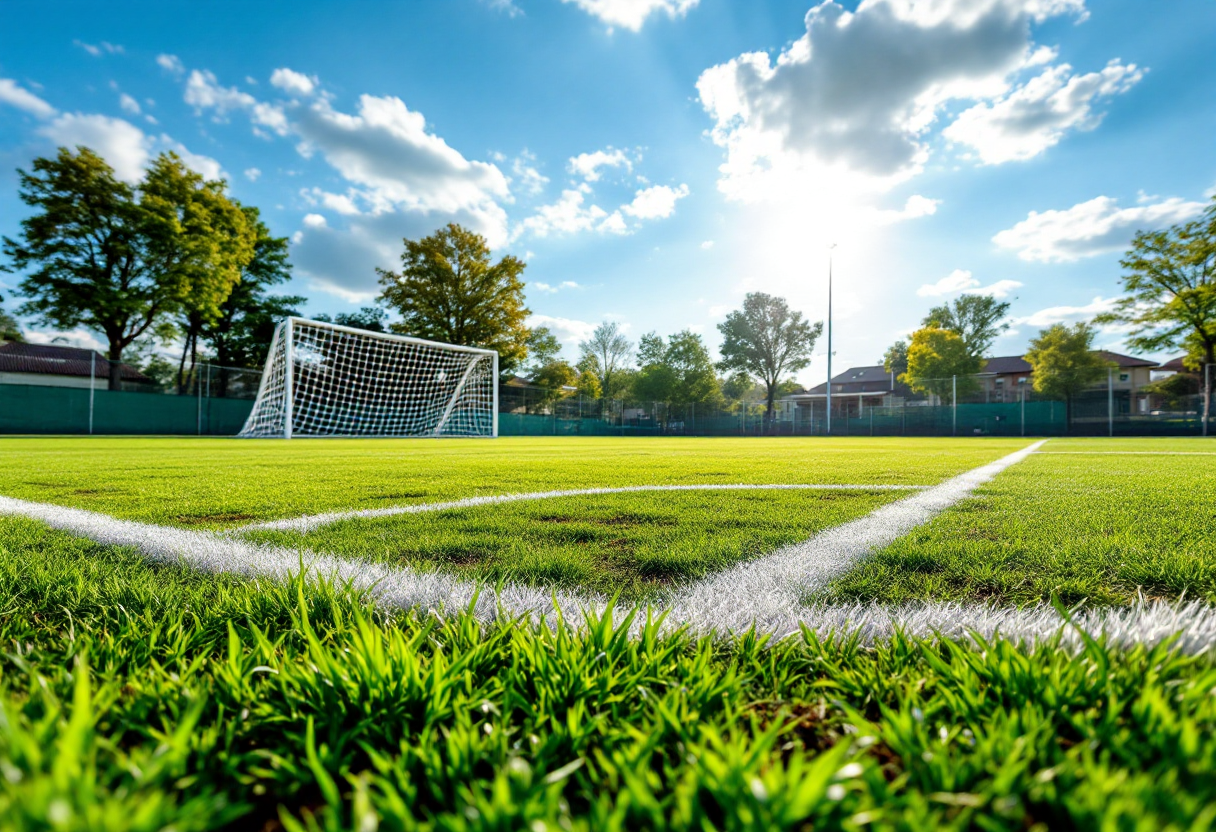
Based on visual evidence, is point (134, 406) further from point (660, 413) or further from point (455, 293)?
point (660, 413)

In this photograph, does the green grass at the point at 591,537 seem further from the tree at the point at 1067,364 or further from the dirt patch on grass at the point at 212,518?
the tree at the point at 1067,364

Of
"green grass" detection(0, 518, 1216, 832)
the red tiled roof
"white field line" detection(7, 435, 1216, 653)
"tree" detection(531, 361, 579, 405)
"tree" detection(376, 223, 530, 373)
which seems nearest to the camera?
"green grass" detection(0, 518, 1216, 832)

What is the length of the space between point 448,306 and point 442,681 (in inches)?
1233

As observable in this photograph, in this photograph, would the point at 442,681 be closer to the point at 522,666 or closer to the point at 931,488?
the point at 522,666

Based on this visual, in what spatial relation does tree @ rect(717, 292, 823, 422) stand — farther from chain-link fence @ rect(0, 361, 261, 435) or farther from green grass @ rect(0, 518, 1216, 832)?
green grass @ rect(0, 518, 1216, 832)

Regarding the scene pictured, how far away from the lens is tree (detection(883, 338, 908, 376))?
5684 centimetres

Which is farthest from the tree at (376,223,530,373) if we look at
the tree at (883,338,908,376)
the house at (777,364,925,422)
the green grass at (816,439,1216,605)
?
the tree at (883,338,908,376)

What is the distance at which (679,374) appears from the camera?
44781mm

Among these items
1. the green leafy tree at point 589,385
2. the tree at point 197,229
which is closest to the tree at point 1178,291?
the green leafy tree at point 589,385

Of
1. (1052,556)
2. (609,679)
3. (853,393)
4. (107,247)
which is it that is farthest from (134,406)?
(853,393)

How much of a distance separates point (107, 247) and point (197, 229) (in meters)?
3.09

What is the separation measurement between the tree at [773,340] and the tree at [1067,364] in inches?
767

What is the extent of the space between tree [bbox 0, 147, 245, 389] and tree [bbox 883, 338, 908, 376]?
5796cm

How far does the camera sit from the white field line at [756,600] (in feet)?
3.70
